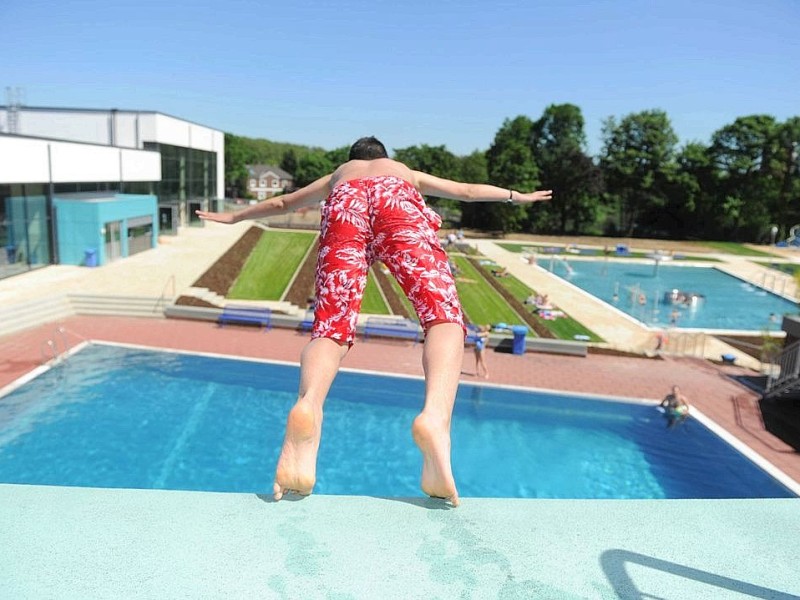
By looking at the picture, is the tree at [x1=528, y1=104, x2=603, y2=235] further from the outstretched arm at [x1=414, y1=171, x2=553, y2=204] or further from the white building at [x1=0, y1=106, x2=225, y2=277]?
the outstretched arm at [x1=414, y1=171, x2=553, y2=204]

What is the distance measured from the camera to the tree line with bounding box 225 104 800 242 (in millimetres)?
50281

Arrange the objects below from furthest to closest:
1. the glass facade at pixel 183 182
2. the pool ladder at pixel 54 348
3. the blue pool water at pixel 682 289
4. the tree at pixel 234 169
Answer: the tree at pixel 234 169 < the glass facade at pixel 183 182 < the blue pool water at pixel 682 289 < the pool ladder at pixel 54 348

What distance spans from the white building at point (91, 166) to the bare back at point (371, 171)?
63.7 ft

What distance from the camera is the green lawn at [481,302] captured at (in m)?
19.4

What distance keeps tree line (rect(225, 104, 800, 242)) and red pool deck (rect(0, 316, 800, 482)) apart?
Answer: 33.7 meters

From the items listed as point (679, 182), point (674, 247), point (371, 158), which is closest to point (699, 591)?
point (371, 158)

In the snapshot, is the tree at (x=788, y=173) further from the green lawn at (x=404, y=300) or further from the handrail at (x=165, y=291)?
the handrail at (x=165, y=291)

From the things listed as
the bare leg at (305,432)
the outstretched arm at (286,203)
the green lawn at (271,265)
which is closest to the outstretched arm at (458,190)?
the outstretched arm at (286,203)

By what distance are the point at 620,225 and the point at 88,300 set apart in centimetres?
5292

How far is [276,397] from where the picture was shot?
1248 centimetres

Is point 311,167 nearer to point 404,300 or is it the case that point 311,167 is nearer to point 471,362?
point 404,300

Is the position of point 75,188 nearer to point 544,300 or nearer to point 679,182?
point 544,300

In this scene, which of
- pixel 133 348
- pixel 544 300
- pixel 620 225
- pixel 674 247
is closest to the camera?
pixel 133 348

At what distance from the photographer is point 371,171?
3895 mm
